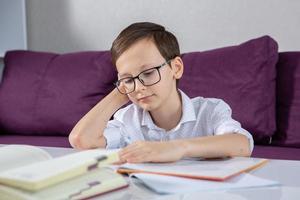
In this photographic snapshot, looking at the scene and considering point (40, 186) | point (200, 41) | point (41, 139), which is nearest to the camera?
point (40, 186)

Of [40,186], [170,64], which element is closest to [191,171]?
[40,186]

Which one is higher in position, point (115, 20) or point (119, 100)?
point (115, 20)

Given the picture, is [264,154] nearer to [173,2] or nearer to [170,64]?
[170,64]

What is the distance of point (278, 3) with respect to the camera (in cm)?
213

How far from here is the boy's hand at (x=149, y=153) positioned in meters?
0.87

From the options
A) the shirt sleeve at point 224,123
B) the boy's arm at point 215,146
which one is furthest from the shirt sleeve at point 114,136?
the boy's arm at point 215,146

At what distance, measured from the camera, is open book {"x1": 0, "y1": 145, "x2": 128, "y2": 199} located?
0.61m

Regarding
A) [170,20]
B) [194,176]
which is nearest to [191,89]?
[170,20]

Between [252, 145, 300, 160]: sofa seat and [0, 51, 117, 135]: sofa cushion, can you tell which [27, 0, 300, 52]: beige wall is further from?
[252, 145, 300, 160]: sofa seat

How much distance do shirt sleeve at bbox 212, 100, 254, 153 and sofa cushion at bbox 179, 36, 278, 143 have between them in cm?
51

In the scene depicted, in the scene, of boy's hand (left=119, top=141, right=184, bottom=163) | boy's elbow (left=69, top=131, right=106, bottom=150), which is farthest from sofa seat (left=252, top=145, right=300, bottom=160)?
boy's hand (left=119, top=141, right=184, bottom=163)

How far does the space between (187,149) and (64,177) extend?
1.15ft

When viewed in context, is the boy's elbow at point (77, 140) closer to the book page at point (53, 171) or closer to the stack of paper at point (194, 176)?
the stack of paper at point (194, 176)

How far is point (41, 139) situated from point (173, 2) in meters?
0.95
